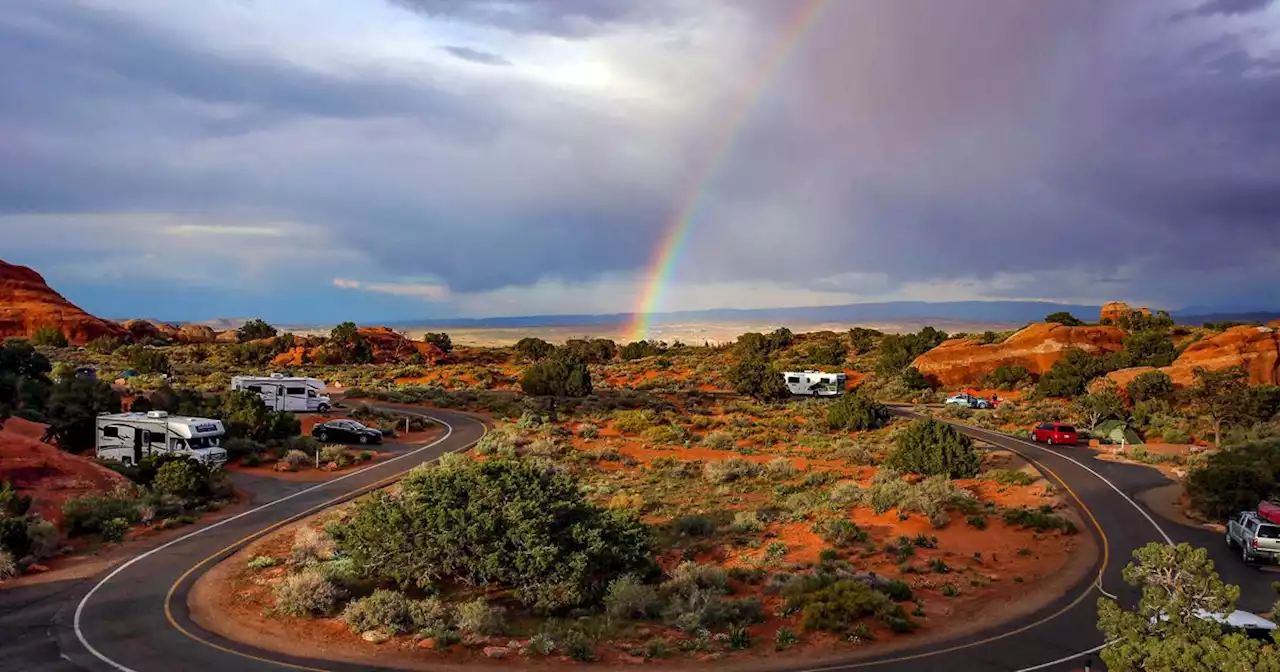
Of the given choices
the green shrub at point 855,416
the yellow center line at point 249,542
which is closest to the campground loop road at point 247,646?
the yellow center line at point 249,542

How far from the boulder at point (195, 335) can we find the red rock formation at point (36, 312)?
10830 mm

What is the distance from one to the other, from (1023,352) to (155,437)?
74.7 meters

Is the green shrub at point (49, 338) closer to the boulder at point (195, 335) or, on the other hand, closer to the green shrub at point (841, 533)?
the boulder at point (195, 335)

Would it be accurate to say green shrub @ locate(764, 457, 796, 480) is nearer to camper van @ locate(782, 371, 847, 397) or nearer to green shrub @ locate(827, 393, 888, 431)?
green shrub @ locate(827, 393, 888, 431)

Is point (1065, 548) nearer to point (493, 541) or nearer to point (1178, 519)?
point (1178, 519)

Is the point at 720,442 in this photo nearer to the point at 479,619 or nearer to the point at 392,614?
the point at 479,619

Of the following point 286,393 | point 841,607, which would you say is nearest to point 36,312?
point 286,393

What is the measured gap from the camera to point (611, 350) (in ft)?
410

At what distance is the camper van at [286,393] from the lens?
5400 centimetres

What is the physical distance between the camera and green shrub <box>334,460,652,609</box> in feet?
62.1

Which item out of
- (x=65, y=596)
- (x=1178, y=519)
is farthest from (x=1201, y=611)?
(x=65, y=596)

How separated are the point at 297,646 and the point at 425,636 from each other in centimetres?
259

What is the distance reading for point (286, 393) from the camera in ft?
179

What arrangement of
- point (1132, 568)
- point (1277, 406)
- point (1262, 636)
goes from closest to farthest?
point (1132, 568)
point (1262, 636)
point (1277, 406)
